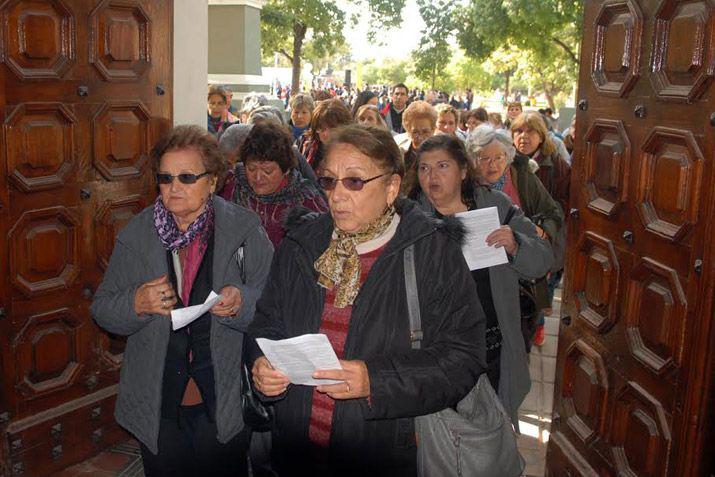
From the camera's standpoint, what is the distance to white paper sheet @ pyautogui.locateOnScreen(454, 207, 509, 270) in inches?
157

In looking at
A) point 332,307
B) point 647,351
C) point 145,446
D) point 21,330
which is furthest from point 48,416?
point 647,351

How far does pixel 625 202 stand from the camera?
3.59 metres

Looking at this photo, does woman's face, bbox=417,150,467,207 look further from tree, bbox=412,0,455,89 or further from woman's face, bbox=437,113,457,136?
tree, bbox=412,0,455,89

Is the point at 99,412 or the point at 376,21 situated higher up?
the point at 376,21

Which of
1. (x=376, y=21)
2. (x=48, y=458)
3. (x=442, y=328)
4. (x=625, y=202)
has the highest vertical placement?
(x=376, y=21)

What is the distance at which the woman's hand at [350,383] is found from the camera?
2506 millimetres

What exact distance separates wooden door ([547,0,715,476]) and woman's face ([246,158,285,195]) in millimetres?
1749

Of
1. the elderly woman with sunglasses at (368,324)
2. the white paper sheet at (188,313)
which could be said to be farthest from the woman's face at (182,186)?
the elderly woman with sunglasses at (368,324)

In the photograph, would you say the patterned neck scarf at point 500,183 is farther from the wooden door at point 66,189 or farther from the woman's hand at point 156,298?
the woman's hand at point 156,298

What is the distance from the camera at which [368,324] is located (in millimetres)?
2666

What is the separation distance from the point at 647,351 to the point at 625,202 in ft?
2.18

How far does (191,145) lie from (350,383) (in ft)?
4.74

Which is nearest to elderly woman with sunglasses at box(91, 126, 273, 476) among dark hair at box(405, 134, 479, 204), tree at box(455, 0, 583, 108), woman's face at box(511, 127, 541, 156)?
dark hair at box(405, 134, 479, 204)

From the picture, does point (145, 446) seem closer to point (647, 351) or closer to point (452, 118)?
point (647, 351)
